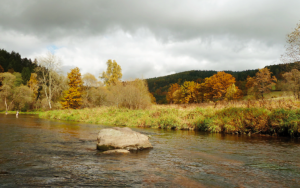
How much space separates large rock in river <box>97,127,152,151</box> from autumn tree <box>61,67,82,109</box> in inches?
1661

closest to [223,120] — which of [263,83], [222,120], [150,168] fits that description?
[222,120]

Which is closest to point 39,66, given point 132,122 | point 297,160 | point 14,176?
point 132,122

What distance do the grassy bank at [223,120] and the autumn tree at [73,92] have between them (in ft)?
74.8

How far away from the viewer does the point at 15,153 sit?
9.15 metres

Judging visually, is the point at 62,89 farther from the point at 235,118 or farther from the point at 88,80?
the point at 235,118

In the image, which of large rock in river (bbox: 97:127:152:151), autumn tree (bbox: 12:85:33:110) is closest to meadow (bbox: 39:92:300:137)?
large rock in river (bbox: 97:127:152:151)

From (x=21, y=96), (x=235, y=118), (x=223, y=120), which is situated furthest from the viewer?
(x=21, y=96)

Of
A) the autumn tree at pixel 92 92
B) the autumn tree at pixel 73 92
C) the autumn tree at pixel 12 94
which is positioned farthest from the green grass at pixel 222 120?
the autumn tree at pixel 12 94

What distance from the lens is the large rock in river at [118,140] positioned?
33.6ft

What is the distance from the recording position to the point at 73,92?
49969 millimetres

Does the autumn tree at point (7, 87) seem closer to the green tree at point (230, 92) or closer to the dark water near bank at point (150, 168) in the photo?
the dark water near bank at point (150, 168)

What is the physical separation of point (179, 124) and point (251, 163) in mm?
13262

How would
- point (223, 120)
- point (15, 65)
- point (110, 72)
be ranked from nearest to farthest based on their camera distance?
point (223, 120)
point (110, 72)
point (15, 65)

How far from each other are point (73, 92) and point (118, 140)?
43.3 m
